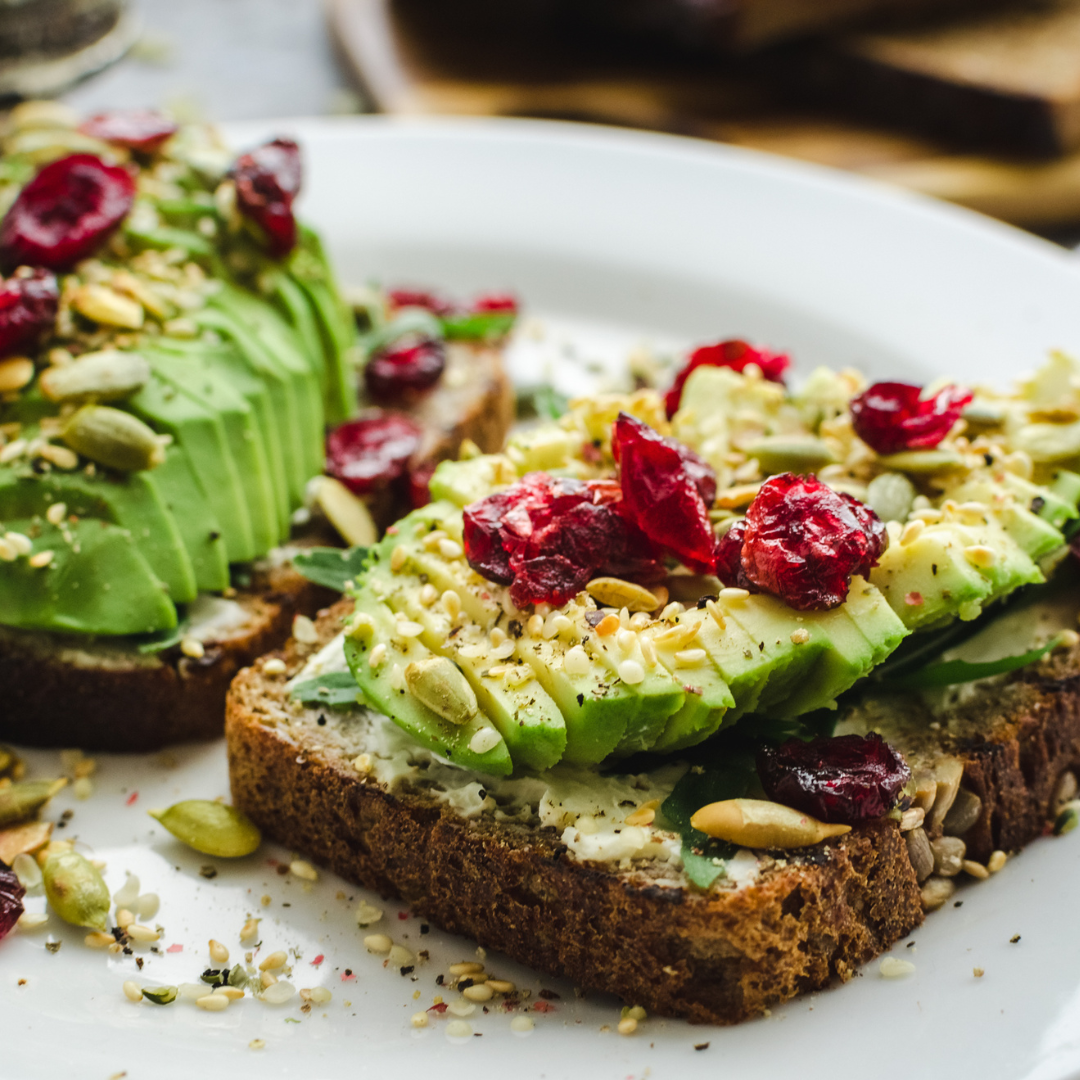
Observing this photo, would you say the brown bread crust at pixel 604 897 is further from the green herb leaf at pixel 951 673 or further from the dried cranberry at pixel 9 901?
the dried cranberry at pixel 9 901

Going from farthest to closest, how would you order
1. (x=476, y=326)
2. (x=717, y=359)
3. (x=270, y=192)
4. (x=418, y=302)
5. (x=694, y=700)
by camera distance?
(x=418, y=302)
(x=476, y=326)
(x=270, y=192)
(x=717, y=359)
(x=694, y=700)

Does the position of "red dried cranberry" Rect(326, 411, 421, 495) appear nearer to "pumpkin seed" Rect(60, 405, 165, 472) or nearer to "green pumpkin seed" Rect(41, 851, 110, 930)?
"pumpkin seed" Rect(60, 405, 165, 472)

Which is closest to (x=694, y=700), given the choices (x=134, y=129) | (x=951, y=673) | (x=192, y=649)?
(x=951, y=673)

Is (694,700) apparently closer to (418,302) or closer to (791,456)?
(791,456)

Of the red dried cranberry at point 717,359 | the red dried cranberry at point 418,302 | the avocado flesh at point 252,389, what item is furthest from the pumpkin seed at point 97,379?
the red dried cranberry at point 418,302

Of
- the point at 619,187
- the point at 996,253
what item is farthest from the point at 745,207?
the point at 996,253

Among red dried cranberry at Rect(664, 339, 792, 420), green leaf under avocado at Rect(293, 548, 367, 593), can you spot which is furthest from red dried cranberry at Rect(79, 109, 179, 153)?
red dried cranberry at Rect(664, 339, 792, 420)

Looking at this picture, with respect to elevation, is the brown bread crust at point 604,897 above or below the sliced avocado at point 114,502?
below
